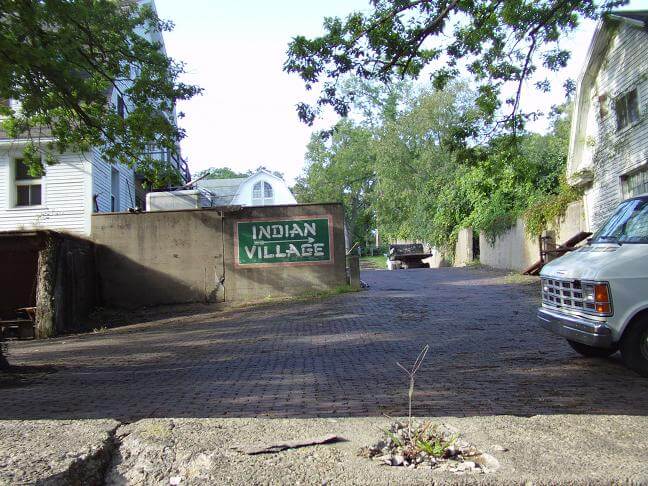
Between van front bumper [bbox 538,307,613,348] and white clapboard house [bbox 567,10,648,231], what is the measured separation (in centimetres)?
989

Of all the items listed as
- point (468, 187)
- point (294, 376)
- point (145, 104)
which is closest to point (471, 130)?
point (145, 104)

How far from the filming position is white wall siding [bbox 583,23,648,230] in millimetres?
15023

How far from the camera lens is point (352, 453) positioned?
113 inches

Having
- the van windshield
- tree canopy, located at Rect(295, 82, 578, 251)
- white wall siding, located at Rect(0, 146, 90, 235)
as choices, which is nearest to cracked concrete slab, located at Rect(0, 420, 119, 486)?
the van windshield

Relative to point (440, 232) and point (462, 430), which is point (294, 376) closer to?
point (462, 430)

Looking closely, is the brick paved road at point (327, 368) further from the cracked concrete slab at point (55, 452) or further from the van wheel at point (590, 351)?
the cracked concrete slab at point (55, 452)

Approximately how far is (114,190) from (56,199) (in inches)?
114

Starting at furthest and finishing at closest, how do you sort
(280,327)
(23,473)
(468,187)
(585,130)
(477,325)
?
(468,187) < (585,130) < (280,327) < (477,325) < (23,473)

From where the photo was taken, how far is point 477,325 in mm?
10492

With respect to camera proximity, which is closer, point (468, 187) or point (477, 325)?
point (477, 325)

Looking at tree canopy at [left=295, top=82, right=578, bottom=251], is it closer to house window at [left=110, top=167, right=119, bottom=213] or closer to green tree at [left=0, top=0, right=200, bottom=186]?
green tree at [left=0, top=0, right=200, bottom=186]

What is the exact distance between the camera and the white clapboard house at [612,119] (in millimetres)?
15109

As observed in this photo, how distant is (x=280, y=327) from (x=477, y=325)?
3.94m

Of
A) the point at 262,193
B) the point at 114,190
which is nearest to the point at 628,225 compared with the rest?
the point at 114,190
